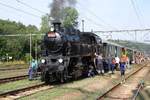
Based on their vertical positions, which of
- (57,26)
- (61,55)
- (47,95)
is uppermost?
(57,26)

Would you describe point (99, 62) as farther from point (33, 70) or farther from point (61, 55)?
point (61, 55)

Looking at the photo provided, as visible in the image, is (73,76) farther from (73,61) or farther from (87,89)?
(87,89)

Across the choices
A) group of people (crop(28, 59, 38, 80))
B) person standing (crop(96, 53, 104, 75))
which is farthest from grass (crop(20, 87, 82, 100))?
person standing (crop(96, 53, 104, 75))

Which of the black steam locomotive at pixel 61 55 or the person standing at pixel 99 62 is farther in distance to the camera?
the person standing at pixel 99 62

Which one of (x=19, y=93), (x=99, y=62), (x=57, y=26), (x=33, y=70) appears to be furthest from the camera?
(x=99, y=62)

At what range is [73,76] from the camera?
2442 cm

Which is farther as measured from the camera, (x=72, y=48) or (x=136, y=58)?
(x=136, y=58)

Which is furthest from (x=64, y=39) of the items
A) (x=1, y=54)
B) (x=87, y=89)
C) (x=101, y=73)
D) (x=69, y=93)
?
(x=1, y=54)

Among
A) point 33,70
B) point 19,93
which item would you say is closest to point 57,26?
point 33,70

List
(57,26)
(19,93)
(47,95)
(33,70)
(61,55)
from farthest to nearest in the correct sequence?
(33,70) < (57,26) < (61,55) < (19,93) < (47,95)

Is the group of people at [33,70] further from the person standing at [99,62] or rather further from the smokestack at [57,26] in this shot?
the person standing at [99,62]

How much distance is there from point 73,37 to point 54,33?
6.51 ft

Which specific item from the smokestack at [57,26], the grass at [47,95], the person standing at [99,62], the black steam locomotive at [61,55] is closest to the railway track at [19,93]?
the grass at [47,95]

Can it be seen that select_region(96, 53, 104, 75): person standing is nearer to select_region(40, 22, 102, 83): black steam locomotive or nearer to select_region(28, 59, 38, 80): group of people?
select_region(40, 22, 102, 83): black steam locomotive
